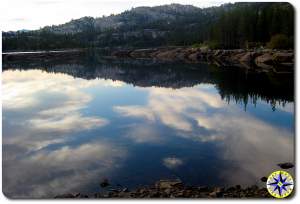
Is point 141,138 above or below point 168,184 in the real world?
above

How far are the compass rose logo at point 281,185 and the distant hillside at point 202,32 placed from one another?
3185mm

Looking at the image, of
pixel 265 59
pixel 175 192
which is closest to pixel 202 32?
pixel 265 59

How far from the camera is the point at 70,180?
26.4 ft

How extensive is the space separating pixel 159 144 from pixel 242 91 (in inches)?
367

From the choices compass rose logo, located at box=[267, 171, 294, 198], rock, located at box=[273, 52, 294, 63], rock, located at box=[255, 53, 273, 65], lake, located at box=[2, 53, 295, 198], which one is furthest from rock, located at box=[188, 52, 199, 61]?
compass rose logo, located at box=[267, 171, 294, 198]

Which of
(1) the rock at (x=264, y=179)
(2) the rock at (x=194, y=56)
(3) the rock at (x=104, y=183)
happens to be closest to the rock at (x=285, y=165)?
(1) the rock at (x=264, y=179)

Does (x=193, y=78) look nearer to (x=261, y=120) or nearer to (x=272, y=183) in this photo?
(x=261, y=120)

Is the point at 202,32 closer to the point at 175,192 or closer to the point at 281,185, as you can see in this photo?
the point at 175,192

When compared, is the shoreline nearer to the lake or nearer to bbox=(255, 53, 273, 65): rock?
bbox=(255, 53, 273, 65): rock

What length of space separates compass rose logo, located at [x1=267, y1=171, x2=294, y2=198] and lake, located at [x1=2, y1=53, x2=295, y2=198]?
1872 millimetres

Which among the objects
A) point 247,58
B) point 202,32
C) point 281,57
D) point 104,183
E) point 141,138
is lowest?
point 104,183

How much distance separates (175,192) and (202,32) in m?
61.6

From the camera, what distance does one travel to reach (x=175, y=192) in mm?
7090

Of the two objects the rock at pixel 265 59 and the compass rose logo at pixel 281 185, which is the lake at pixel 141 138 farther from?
the rock at pixel 265 59
